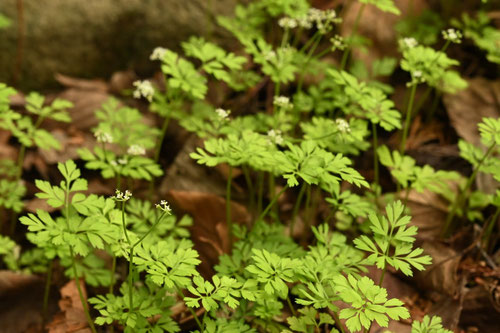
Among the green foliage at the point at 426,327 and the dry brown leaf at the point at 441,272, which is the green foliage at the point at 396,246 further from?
the dry brown leaf at the point at 441,272

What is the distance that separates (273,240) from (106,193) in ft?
3.71

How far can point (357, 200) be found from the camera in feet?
8.09

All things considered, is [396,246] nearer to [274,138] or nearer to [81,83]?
[274,138]

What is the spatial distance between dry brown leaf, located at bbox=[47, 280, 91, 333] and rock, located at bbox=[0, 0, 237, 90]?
1.84 meters

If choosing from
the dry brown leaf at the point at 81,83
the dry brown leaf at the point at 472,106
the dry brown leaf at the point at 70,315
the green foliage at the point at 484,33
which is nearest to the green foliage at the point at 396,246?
the dry brown leaf at the point at 70,315

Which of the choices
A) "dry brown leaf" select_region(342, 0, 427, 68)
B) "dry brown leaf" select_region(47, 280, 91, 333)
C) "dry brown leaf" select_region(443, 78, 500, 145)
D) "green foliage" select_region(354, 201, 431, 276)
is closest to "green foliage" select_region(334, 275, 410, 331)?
"green foliage" select_region(354, 201, 431, 276)

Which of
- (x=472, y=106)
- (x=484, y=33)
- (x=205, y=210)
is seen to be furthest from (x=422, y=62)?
(x=205, y=210)

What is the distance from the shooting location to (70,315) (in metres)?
2.42

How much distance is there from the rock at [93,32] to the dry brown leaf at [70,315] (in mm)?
1843

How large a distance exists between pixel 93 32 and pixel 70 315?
2.14m

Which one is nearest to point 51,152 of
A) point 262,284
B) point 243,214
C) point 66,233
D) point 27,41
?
point 27,41

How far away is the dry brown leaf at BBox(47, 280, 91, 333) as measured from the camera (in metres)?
2.38

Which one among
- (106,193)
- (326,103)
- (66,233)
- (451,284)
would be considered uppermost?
(326,103)

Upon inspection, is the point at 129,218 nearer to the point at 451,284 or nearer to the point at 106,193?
the point at 106,193
